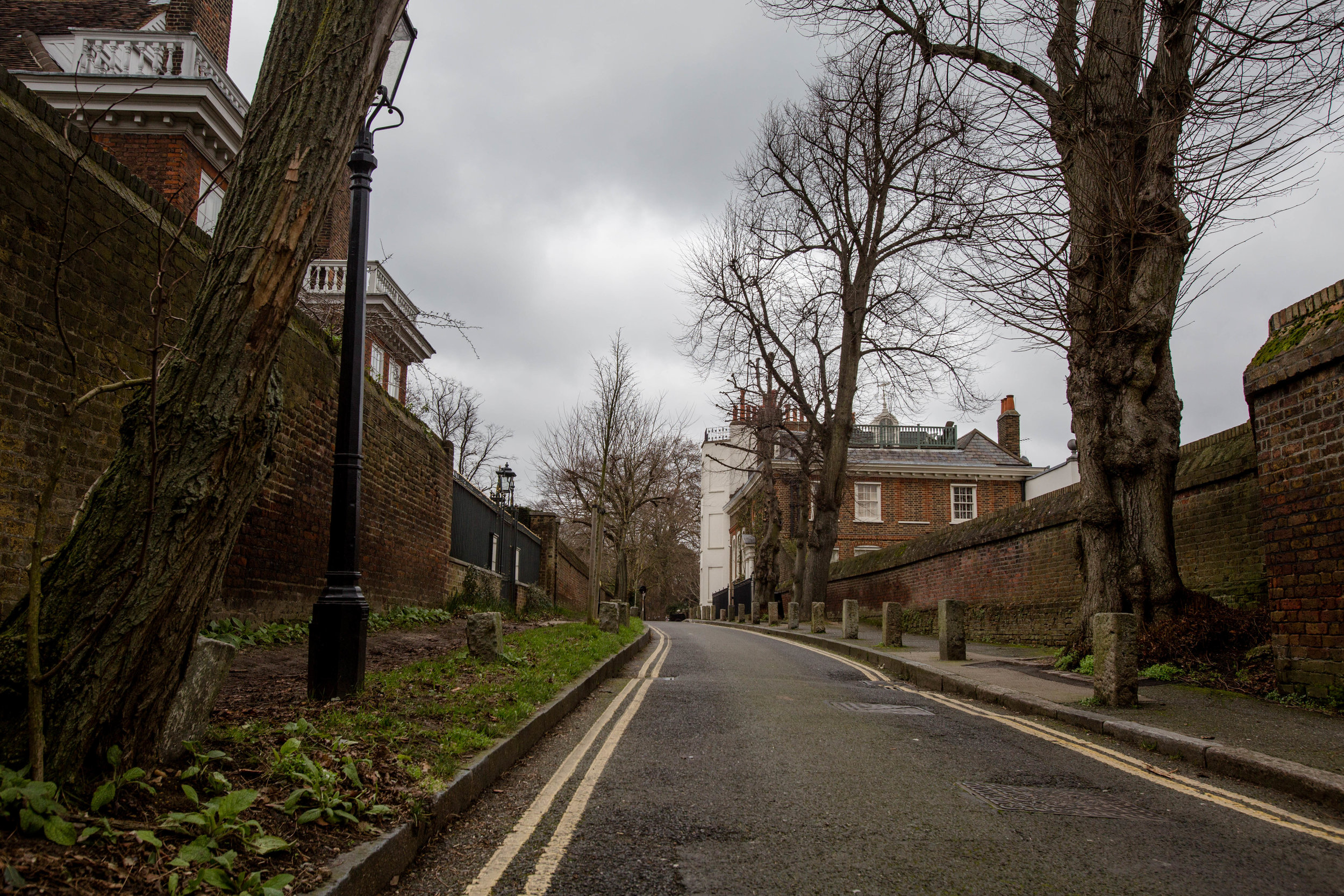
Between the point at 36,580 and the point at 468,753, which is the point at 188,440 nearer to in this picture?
the point at 36,580

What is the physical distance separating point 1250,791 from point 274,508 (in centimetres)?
955

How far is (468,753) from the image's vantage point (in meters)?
5.01

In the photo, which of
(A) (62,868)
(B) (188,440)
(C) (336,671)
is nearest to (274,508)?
(C) (336,671)

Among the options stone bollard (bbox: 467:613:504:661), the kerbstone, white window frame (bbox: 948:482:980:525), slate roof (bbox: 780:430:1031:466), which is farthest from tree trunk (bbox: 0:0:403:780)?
white window frame (bbox: 948:482:980:525)

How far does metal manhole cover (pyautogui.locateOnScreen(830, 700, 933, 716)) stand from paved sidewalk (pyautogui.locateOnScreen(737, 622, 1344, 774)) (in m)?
1.19

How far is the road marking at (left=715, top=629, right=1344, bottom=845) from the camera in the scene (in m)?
4.24

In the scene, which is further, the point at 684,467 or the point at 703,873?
the point at 684,467

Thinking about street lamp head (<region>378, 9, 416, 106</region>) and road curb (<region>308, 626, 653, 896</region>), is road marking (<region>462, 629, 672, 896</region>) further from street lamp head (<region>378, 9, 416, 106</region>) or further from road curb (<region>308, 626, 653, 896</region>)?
street lamp head (<region>378, 9, 416, 106</region>)

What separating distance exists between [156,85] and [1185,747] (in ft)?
55.7

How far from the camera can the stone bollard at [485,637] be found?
30.3ft

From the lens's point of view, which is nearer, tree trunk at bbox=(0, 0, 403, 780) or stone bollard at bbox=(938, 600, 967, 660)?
tree trunk at bbox=(0, 0, 403, 780)

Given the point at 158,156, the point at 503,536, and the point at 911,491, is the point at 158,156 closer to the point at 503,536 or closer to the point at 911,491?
the point at 503,536

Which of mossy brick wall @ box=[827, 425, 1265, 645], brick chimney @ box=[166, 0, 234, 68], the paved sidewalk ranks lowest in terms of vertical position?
the paved sidewalk

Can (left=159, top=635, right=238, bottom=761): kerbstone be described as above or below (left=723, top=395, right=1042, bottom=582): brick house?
below
